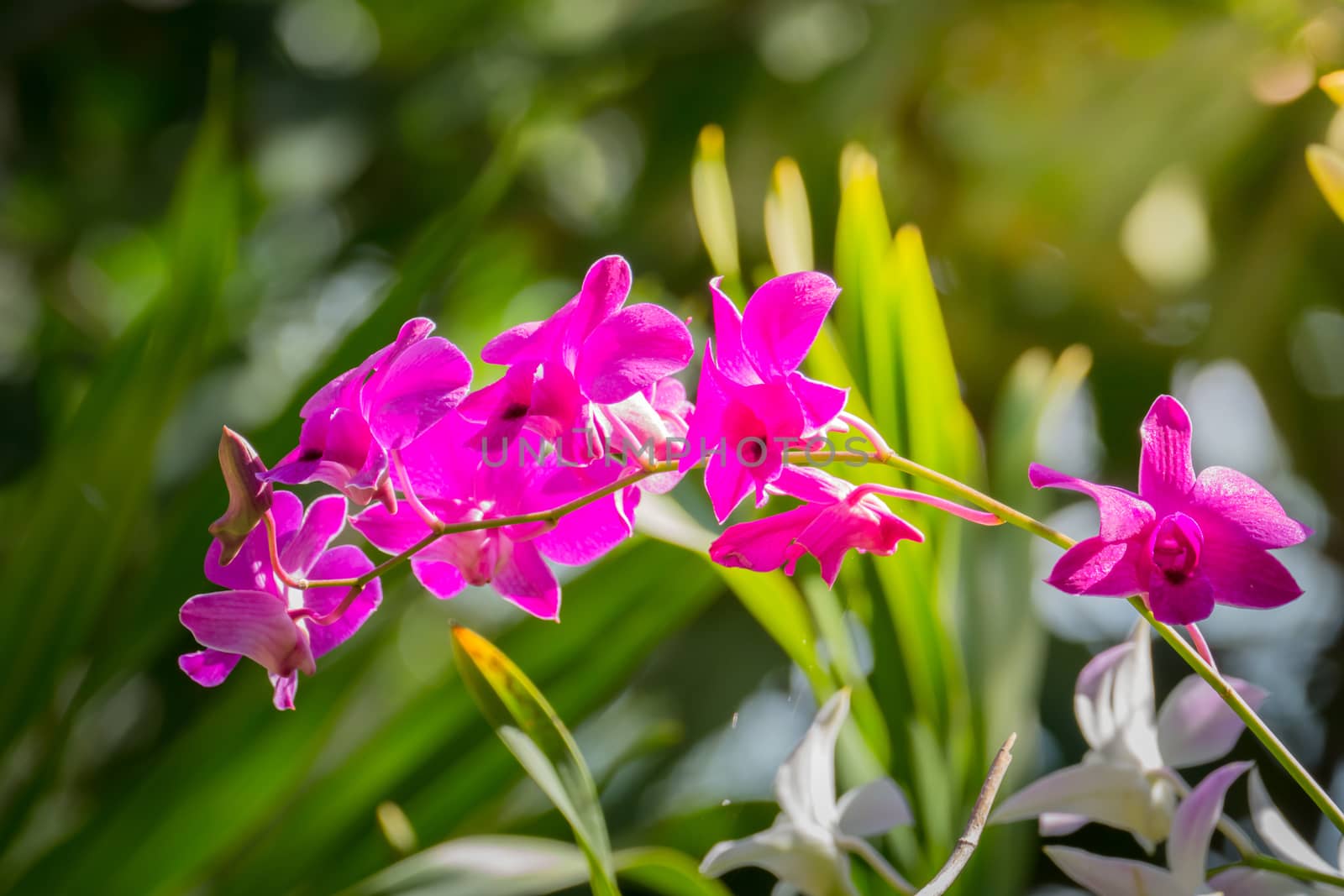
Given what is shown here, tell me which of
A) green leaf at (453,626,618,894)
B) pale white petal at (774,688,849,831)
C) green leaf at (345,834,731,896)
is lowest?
green leaf at (345,834,731,896)

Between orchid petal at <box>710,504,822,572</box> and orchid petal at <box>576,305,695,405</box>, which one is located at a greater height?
orchid petal at <box>576,305,695,405</box>

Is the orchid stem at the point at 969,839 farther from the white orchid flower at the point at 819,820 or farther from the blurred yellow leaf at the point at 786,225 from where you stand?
the blurred yellow leaf at the point at 786,225

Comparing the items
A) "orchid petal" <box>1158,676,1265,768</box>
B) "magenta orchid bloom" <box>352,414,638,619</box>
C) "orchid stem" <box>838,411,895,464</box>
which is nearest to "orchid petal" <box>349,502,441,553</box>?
"magenta orchid bloom" <box>352,414,638,619</box>

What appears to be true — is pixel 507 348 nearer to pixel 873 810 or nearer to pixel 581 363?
pixel 581 363

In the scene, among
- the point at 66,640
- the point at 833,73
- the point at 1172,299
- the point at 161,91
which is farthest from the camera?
the point at 161,91

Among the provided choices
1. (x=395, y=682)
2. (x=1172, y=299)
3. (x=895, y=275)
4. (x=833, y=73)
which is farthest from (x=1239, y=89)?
(x=395, y=682)

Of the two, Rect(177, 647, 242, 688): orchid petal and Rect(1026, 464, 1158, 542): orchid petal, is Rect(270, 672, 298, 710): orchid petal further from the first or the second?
Rect(1026, 464, 1158, 542): orchid petal

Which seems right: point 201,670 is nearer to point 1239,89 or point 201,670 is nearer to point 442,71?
point 1239,89

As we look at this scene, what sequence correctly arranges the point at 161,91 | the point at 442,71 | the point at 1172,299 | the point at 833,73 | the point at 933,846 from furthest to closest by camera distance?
the point at 161,91 < the point at 442,71 < the point at 833,73 < the point at 1172,299 < the point at 933,846
